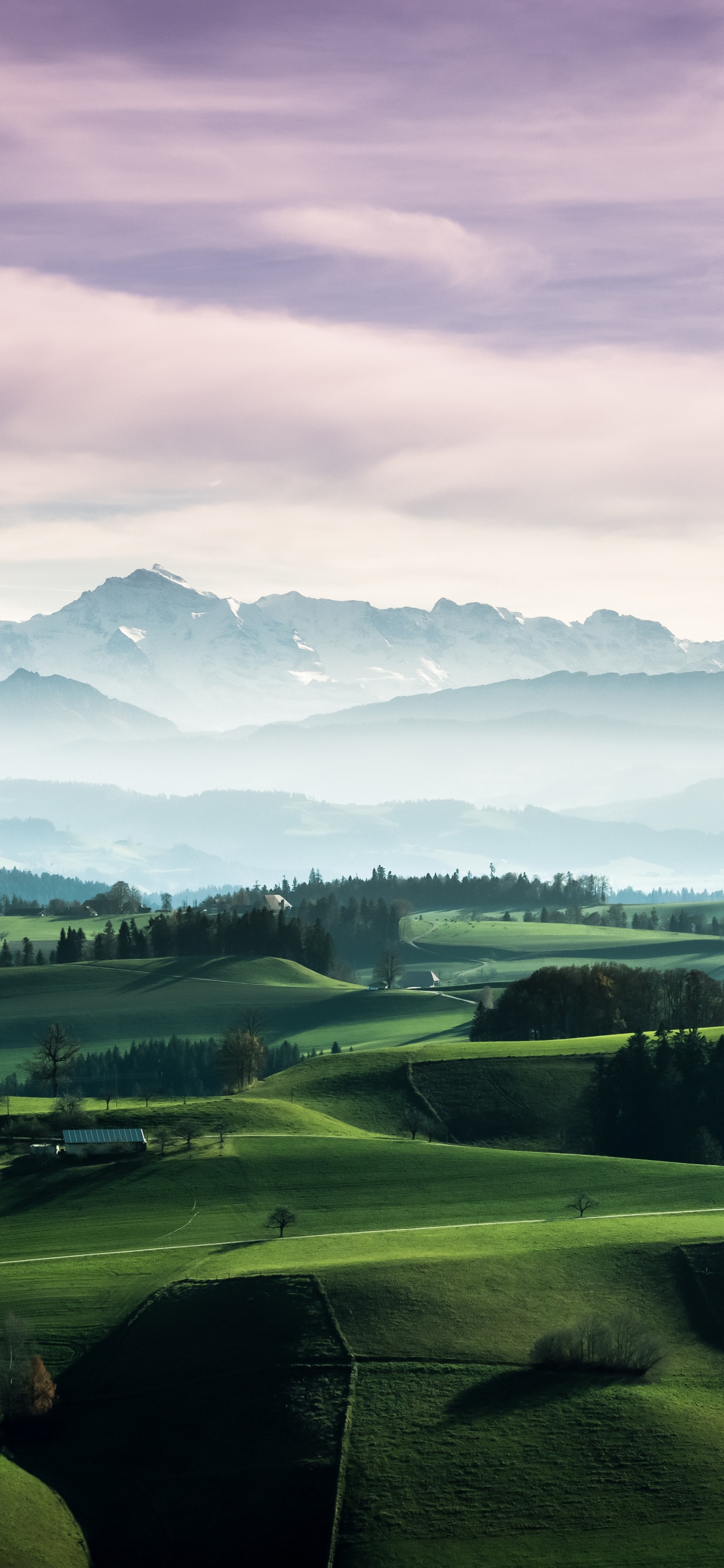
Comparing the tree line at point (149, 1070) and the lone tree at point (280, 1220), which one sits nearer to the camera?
the lone tree at point (280, 1220)

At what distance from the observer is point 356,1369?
72.6 m

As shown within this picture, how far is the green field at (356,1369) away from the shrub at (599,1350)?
991 millimetres

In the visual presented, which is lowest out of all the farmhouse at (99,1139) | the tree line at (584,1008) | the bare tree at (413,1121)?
the bare tree at (413,1121)

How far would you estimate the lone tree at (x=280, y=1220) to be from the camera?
3713 inches

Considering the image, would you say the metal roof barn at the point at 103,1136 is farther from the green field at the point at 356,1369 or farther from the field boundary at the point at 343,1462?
the field boundary at the point at 343,1462

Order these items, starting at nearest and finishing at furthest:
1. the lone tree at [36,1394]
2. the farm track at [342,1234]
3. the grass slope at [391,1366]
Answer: the grass slope at [391,1366] → the lone tree at [36,1394] → the farm track at [342,1234]

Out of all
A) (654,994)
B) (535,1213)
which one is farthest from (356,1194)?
(654,994)

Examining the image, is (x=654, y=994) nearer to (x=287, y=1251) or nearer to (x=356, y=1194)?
(x=356, y=1194)

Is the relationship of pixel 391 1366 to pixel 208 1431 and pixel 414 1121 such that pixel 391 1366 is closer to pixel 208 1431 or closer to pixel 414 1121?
pixel 208 1431

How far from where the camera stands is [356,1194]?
10281 centimetres

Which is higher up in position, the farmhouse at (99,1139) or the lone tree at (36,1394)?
the farmhouse at (99,1139)

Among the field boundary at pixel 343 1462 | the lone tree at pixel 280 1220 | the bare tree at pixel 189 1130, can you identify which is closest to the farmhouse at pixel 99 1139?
the bare tree at pixel 189 1130

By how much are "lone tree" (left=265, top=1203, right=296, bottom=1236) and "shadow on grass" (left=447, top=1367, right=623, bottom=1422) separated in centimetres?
2447

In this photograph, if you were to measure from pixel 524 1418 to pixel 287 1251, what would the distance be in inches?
887
